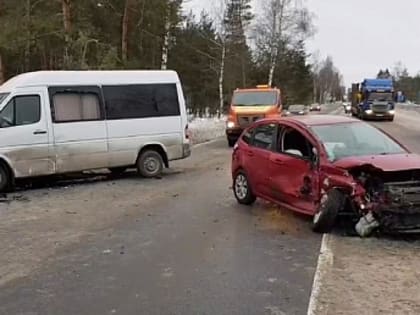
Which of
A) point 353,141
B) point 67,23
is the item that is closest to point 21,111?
point 353,141

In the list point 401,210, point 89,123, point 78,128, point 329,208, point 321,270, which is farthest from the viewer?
point 89,123

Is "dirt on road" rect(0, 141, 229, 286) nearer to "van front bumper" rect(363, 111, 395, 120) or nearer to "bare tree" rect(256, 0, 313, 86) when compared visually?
"van front bumper" rect(363, 111, 395, 120)

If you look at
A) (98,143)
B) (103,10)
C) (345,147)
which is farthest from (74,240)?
(103,10)

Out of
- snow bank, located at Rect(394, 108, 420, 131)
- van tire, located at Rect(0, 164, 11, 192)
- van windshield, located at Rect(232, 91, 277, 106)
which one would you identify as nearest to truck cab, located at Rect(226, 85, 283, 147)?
van windshield, located at Rect(232, 91, 277, 106)

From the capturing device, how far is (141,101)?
14.8 meters

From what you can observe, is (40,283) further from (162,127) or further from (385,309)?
(162,127)

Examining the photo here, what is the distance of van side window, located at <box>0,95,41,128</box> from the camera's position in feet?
42.5

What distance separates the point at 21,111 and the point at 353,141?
733cm

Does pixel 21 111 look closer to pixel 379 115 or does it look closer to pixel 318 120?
pixel 318 120

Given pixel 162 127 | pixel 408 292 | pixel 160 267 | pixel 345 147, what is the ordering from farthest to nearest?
pixel 162 127 → pixel 345 147 → pixel 160 267 → pixel 408 292

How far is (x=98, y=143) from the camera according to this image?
45.8 ft

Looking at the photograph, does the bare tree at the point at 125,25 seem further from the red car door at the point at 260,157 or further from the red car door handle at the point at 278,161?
the red car door handle at the point at 278,161

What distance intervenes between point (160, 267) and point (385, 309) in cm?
249

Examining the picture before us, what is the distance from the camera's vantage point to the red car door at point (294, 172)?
28.7ft
